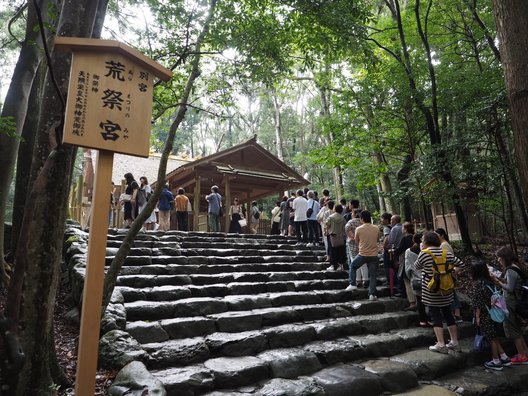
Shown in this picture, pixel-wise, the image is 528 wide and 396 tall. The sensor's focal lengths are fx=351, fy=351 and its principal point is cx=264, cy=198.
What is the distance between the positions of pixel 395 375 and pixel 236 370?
6.56ft

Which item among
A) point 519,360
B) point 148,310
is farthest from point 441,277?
point 148,310

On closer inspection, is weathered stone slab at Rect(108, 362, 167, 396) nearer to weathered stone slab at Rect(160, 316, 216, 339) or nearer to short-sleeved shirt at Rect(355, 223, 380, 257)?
weathered stone slab at Rect(160, 316, 216, 339)

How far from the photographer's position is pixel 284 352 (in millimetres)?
4641

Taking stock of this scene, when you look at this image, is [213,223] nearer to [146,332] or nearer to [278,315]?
[278,315]

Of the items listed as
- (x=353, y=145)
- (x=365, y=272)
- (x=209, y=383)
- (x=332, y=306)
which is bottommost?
(x=209, y=383)

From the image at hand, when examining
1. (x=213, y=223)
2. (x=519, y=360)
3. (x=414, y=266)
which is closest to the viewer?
(x=519, y=360)

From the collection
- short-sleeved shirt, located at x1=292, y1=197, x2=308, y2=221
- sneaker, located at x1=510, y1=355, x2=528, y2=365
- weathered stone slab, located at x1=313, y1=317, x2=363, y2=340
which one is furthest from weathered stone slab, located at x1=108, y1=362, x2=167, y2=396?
short-sleeved shirt, located at x1=292, y1=197, x2=308, y2=221

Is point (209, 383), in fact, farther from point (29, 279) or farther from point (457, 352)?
point (457, 352)

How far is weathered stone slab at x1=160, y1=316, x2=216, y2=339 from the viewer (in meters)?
4.72

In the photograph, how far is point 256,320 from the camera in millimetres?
5363

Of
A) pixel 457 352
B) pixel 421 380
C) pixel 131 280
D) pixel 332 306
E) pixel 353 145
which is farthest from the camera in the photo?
pixel 353 145

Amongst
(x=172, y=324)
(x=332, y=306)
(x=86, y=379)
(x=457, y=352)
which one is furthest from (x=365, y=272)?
(x=86, y=379)

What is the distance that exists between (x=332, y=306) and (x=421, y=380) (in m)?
2.01

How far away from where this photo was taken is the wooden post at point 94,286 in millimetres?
2438
